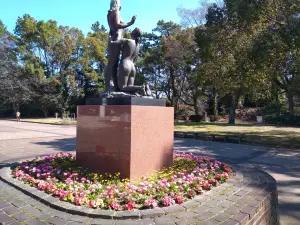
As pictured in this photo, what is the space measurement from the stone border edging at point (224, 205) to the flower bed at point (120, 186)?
0.32 ft

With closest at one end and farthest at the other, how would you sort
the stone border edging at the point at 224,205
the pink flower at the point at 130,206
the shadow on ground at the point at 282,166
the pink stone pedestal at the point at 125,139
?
the stone border edging at the point at 224,205, the pink flower at the point at 130,206, the shadow on ground at the point at 282,166, the pink stone pedestal at the point at 125,139

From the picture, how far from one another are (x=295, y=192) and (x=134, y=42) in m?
3.94

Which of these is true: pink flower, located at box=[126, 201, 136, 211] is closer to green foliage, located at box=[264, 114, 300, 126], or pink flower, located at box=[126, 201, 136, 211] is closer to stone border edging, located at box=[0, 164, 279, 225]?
stone border edging, located at box=[0, 164, 279, 225]

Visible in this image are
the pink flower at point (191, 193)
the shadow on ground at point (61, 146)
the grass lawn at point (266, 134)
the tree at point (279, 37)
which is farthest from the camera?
the grass lawn at point (266, 134)

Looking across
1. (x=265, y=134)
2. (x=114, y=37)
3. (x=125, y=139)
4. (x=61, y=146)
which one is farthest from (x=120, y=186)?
(x=265, y=134)

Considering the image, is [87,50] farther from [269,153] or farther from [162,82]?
[269,153]

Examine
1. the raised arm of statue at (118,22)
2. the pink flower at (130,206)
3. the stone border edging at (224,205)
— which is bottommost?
the stone border edging at (224,205)

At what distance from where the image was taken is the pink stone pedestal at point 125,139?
3.69m

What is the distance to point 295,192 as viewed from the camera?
4.19 meters

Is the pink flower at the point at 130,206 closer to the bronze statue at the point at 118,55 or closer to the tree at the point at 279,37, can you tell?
the bronze statue at the point at 118,55

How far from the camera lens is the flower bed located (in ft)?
8.96

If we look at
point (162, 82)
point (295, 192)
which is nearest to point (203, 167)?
point (295, 192)

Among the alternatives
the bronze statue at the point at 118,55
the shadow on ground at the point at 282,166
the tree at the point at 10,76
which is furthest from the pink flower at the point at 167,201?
the tree at the point at 10,76

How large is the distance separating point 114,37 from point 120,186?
9.35 ft
